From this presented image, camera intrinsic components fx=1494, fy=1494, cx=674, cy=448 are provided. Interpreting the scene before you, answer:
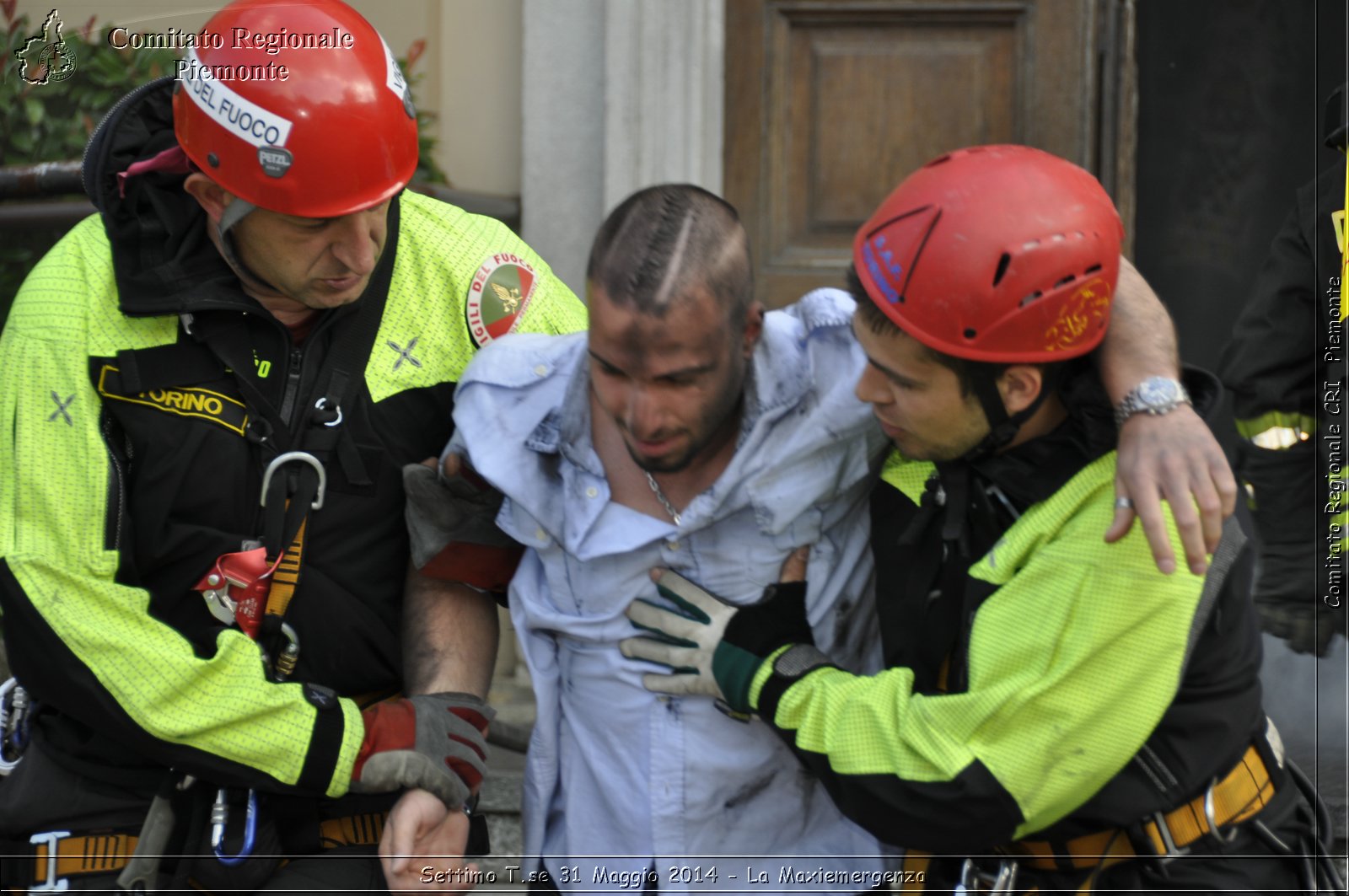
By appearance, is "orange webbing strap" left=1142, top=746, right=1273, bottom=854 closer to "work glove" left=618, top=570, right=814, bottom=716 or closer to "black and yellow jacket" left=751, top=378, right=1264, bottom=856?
"black and yellow jacket" left=751, top=378, right=1264, bottom=856

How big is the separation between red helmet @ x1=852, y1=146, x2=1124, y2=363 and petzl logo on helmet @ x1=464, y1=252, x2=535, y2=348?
2.86ft

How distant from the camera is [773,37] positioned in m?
5.24

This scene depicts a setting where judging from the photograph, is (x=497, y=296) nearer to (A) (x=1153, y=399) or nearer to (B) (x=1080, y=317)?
(B) (x=1080, y=317)

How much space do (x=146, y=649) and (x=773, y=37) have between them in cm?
341

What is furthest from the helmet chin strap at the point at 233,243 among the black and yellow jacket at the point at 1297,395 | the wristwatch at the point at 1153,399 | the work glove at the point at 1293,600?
the work glove at the point at 1293,600

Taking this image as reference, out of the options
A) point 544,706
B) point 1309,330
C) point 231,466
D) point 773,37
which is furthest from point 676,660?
point 773,37

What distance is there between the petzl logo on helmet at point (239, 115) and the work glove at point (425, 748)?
103 cm

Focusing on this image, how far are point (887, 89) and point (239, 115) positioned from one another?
10.0 feet

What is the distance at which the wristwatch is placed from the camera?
229cm

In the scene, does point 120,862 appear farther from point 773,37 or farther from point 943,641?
point 773,37

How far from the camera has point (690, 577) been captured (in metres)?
2.72

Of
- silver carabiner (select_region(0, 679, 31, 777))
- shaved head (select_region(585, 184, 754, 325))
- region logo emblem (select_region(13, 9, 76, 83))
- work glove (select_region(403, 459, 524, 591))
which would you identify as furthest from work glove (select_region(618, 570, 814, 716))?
region logo emblem (select_region(13, 9, 76, 83))

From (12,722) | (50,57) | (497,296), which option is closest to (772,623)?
(497,296)

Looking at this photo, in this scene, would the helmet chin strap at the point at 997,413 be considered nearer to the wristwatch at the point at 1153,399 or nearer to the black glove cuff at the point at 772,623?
the wristwatch at the point at 1153,399
